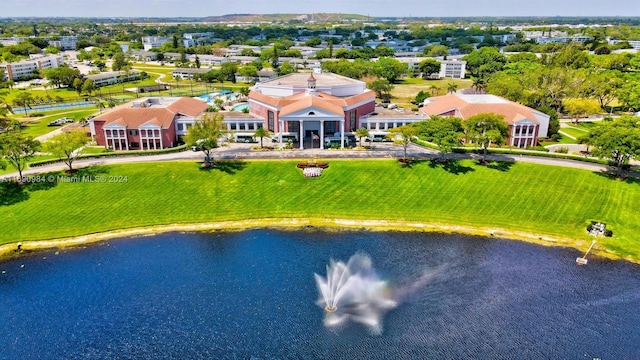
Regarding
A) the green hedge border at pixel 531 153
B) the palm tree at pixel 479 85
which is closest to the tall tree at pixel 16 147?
the green hedge border at pixel 531 153

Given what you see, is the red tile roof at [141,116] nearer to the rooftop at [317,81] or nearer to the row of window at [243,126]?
the row of window at [243,126]

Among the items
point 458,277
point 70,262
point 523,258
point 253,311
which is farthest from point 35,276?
point 523,258

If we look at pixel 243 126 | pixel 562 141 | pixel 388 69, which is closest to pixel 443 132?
pixel 562 141

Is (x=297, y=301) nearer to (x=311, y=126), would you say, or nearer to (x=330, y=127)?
(x=311, y=126)

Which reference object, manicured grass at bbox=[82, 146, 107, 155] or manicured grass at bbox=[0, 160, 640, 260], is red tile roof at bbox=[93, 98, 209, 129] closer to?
manicured grass at bbox=[82, 146, 107, 155]

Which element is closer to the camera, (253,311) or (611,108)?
(253,311)

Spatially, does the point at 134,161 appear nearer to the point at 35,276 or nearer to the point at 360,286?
the point at 35,276
